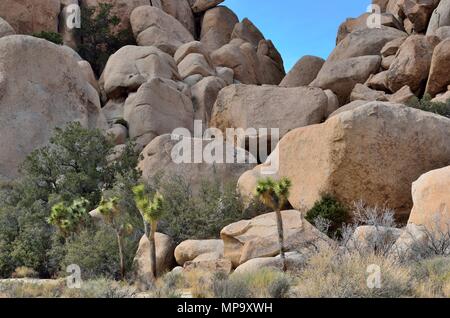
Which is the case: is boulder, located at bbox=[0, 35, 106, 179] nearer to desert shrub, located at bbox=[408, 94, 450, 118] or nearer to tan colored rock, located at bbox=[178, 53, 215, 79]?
tan colored rock, located at bbox=[178, 53, 215, 79]

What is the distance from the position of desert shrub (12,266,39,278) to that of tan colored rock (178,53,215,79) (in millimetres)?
24769

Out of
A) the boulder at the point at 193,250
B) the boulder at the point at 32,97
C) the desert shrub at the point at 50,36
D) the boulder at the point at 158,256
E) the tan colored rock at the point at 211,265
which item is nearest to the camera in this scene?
the tan colored rock at the point at 211,265

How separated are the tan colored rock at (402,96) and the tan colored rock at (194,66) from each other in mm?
13253

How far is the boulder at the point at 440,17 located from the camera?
42250 mm

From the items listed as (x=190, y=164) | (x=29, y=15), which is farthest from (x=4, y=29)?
(x=190, y=164)

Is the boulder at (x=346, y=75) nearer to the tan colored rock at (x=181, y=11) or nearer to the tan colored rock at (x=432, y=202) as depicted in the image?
the tan colored rock at (x=181, y=11)

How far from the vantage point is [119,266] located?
1909 centimetres

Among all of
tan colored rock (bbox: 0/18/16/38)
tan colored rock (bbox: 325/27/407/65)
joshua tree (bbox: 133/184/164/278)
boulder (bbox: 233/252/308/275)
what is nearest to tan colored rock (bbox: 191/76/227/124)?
tan colored rock (bbox: 325/27/407/65)

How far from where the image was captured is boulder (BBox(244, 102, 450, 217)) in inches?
814

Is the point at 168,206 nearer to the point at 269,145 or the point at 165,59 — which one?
the point at 269,145

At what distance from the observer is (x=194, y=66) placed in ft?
141

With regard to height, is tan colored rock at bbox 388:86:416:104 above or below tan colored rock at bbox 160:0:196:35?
below

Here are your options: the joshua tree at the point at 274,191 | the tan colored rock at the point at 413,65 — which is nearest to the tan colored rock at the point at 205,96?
the tan colored rock at the point at 413,65

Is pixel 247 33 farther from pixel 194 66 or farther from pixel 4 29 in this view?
pixel 4 29
